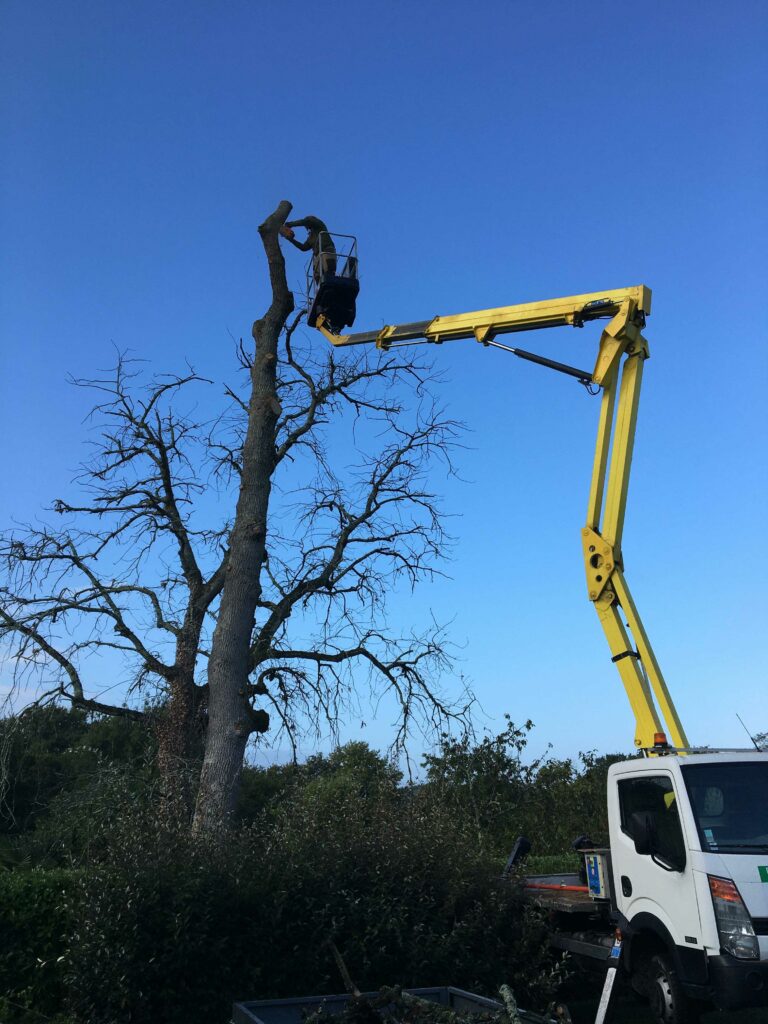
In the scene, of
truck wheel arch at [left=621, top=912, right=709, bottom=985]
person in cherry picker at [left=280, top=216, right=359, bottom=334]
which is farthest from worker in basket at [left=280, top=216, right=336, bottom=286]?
truck wheel arch at [left=621, top=912, right=709, bottom=985]

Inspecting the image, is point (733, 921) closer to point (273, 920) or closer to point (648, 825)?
point (648, 825)

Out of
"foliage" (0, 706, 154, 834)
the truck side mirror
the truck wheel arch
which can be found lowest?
the truck wheel arch

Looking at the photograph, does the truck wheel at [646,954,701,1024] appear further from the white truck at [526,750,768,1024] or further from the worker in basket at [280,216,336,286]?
the worker in basket at [280,216,336,286]

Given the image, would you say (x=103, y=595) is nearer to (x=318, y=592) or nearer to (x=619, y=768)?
(x=318, y=592)

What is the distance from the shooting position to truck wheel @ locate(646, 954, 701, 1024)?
6.90 meters

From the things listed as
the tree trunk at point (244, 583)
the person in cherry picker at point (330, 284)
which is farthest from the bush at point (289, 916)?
the person in cherry picker at point (330, 284)

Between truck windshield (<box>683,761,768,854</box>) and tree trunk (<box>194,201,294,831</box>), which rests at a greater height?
tree trunk (<box>194,201,294,831</box>)

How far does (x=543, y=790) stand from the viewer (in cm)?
1994

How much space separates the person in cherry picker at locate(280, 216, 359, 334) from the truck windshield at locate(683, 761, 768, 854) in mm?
8022

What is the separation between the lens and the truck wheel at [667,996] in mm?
6902

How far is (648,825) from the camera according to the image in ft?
23.7

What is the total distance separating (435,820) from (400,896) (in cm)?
100

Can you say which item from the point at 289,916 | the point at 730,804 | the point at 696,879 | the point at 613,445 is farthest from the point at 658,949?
the point at 613,445

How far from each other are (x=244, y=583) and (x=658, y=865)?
20.6 ft
